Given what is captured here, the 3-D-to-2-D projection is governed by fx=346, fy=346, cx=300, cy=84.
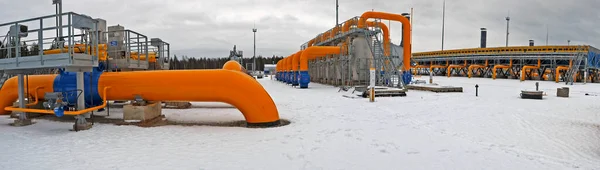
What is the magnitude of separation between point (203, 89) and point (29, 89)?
18.1 ft

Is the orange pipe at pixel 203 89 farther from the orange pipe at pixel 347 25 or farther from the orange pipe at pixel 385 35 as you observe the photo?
the orange pipe at pixel 347 25

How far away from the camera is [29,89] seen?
9.71 meters

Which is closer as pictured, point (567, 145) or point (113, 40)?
point (567, 145)

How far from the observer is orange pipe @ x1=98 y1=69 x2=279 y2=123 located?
8031 mm

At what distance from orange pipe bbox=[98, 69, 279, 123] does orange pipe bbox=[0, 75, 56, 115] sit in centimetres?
186

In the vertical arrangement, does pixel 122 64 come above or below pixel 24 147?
above

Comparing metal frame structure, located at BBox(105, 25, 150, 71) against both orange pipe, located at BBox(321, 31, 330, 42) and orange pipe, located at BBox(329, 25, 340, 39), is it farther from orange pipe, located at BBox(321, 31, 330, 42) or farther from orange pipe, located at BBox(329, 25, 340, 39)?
orange pipe, located at BBox(321, 31, 330, 42)

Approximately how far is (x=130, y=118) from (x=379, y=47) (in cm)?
1678

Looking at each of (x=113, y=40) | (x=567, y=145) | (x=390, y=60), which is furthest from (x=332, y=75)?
(x=567, y=145)

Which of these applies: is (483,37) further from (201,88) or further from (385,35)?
(201,88)

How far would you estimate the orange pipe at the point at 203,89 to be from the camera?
8.03 metres

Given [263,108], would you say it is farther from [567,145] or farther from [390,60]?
[390,60]

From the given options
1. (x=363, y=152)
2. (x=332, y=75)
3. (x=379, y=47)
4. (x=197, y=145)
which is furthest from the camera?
(x=332, y=75)

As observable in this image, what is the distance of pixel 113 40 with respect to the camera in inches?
412
